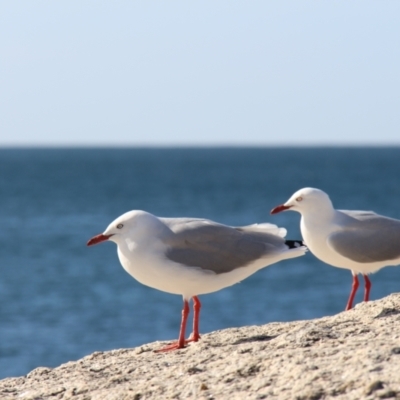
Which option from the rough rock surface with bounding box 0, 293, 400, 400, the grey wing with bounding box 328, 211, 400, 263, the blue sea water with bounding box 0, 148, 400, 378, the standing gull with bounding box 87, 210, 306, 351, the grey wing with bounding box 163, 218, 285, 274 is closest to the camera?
the rough rock surface with bounding box 0, 293, 400, 400

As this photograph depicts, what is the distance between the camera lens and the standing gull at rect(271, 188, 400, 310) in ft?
28.5

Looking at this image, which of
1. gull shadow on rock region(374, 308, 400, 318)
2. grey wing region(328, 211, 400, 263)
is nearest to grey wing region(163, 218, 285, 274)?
grey wing region(328, 211, 400, 263)

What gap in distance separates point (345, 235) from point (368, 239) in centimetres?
33

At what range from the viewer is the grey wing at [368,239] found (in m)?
8.66

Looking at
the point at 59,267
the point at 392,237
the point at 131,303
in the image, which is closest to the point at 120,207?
the point at 59,267

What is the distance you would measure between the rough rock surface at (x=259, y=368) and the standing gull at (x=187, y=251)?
445mm

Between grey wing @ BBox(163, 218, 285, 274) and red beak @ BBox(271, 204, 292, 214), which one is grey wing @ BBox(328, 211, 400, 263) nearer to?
red beak @ BBox(271, 204, 292, 214)

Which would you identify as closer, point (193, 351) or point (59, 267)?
point (193, 351)

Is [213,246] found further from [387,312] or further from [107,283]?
[107,283]

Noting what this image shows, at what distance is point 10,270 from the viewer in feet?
133

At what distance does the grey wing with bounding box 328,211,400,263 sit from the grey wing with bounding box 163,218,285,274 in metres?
0.87

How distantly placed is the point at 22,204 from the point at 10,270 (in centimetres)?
3595

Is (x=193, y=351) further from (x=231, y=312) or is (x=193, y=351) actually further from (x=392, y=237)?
(x=231, y=312)

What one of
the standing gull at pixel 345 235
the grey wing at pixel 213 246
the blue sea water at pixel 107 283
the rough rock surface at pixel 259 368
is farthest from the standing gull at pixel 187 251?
the blue sea water at pixel 107 283
